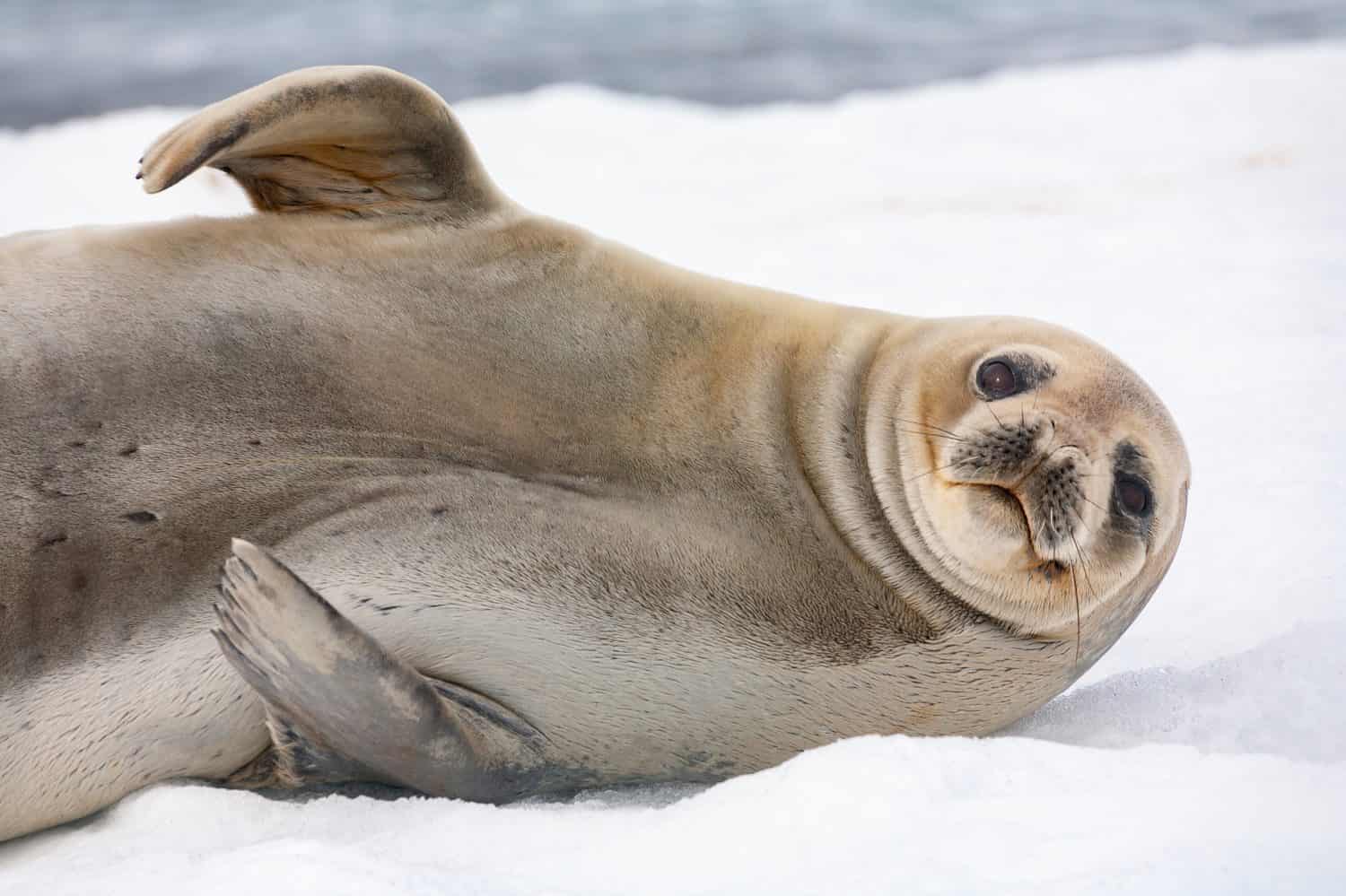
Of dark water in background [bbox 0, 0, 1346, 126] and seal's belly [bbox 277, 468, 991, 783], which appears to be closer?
seal's belly [bbox 277, 468, 991, 783]

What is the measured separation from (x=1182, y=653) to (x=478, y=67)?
4.17m

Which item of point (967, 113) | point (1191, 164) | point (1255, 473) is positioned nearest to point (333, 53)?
point (967, 113)

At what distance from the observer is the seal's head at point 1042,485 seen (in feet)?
6.64

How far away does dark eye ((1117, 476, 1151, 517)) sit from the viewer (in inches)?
81.3

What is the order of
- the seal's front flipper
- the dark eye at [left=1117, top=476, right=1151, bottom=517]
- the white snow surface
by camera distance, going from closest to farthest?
the white snow surface < the seal's front flipper < the dark eye at [left=1117, top=476, right=1151, bottom=517]

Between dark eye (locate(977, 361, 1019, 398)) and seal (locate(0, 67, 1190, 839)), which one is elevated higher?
dark eye (locate(977, 361, 1019, 398))

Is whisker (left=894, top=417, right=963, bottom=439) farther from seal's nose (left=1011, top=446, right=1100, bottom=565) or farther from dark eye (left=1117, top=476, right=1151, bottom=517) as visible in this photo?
dark eye (left=1117, top=476, right=1151, bottom=517)

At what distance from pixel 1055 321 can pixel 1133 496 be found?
1904 millimetres

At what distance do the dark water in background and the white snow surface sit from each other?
29 cm

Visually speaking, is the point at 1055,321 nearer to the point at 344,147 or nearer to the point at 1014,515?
the point at 1014,515

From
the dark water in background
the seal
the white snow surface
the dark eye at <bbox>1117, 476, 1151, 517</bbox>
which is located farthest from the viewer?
the dark water in background

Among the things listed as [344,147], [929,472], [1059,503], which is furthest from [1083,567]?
[344,147]

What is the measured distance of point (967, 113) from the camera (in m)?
5.61

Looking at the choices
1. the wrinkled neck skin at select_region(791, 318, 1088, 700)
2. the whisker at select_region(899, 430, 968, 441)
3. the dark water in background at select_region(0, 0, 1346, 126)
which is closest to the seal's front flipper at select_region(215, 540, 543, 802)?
the wrinkled neck skin at select_region(791, 318, 1088, 700)
